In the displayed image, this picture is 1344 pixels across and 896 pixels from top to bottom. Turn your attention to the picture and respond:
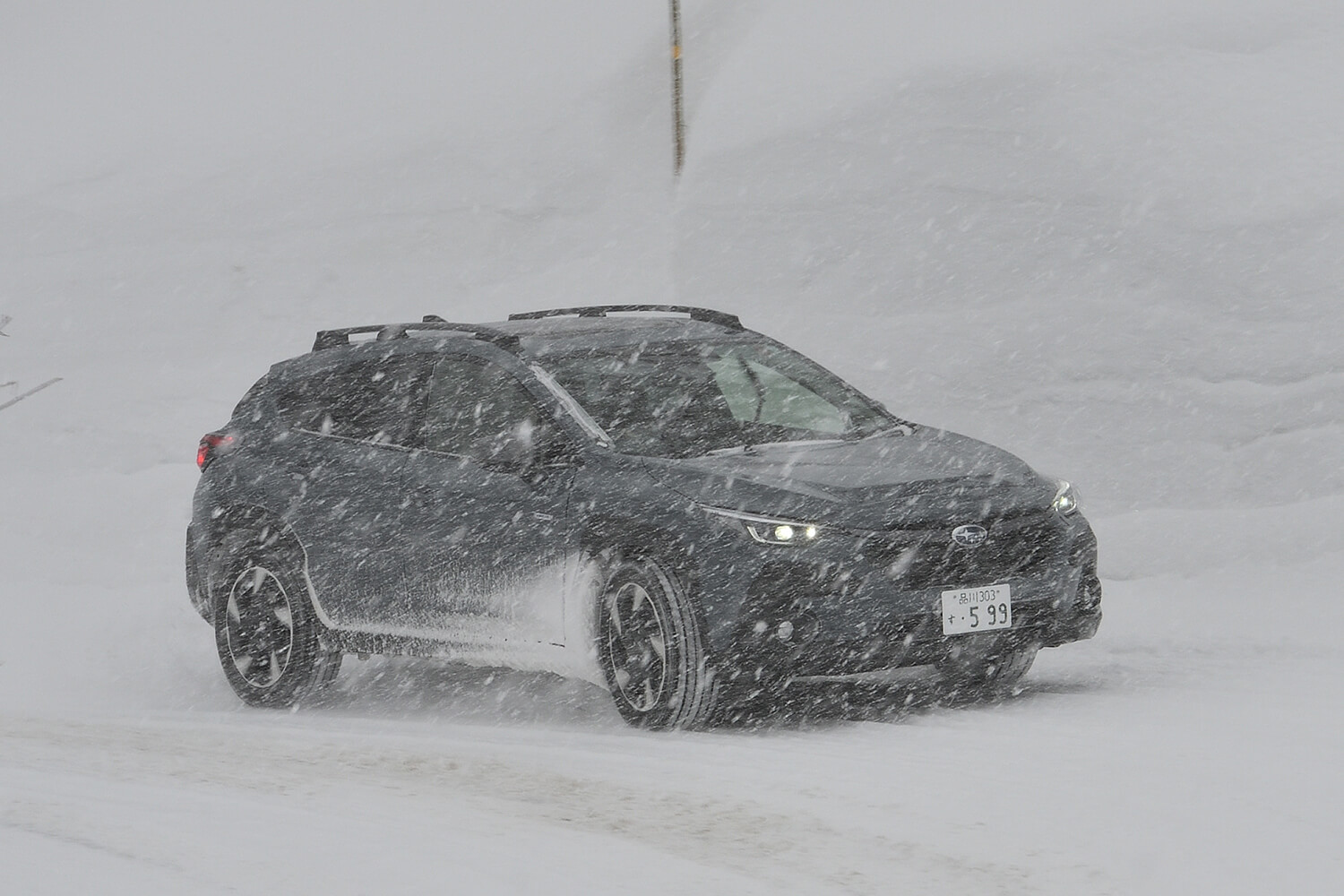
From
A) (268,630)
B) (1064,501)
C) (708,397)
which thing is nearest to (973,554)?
(1064,501)

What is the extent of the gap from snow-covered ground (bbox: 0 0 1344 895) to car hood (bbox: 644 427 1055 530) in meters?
0.80

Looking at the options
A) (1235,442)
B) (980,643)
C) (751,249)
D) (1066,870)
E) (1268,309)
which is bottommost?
(1066,870)

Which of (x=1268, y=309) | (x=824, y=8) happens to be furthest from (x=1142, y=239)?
(x=824, y=8)

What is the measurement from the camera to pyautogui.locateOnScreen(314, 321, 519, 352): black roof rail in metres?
8.47

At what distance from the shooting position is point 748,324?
658 inches

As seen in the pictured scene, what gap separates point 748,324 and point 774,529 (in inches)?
383

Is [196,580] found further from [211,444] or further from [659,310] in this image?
[659,310]

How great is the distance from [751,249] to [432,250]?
15.1 ft

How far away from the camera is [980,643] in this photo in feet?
24.1

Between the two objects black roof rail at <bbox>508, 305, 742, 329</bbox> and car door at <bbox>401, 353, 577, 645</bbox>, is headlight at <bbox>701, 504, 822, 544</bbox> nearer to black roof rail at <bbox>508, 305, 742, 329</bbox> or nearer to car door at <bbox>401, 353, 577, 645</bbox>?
car door at <bbox>401, 353, 577, 645</bbox>

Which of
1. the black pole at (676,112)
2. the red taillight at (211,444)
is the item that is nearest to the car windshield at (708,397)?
the red taillight at (211,444)

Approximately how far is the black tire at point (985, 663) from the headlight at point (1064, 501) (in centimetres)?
55

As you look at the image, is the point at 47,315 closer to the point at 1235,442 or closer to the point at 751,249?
the point at 751,249

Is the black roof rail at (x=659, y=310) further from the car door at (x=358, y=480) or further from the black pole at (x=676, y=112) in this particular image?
the black pole at (x=676, y=112)
